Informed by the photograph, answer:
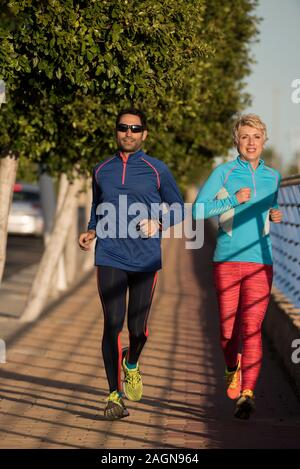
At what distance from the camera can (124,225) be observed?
8.18m

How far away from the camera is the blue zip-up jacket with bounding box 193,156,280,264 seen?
8148 millimetres

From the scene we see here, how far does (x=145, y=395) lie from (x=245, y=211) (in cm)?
219

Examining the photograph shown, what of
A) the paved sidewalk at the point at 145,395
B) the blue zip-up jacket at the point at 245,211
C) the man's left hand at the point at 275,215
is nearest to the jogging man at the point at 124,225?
the blue zip-up jacket at the point at 245,211

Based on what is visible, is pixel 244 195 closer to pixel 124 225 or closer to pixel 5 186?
pixel 124 225

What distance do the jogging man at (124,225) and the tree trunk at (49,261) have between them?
794cm

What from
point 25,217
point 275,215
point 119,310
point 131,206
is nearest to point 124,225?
point 131,206

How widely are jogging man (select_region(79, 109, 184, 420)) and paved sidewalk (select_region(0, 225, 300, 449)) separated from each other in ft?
1.57

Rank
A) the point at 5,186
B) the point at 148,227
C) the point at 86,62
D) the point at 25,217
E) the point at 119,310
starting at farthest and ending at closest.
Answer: the point at 25,217, the point at 5,186, the point at 86,62, the point at 119,310, the point at 148,227

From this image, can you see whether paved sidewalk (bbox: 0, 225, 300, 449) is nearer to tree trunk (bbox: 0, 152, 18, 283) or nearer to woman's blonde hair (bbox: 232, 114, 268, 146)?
tree trunk (bbox: 0, 152, 18, 283)

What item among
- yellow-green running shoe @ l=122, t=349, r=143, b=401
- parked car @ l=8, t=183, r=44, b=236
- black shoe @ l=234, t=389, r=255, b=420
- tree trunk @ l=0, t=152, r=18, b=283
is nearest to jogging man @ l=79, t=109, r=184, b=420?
yellow-green running shoe @ l=122, t=349, r=143, b=401

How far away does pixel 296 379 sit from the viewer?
978cm

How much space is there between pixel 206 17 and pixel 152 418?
883 cm

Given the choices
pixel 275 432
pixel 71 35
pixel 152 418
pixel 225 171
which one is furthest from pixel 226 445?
pixel 71 35

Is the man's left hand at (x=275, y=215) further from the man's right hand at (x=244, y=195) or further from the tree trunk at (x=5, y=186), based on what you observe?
the tree trunk at (x=5, y=186)
